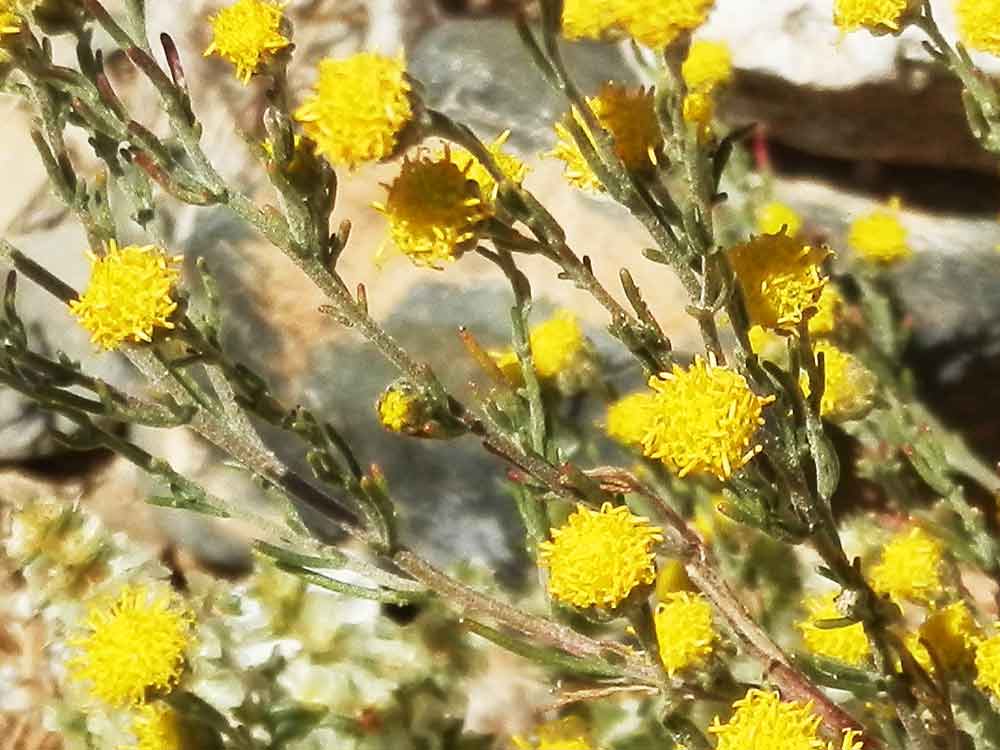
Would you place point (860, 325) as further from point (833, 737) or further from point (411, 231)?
point (411, 231)

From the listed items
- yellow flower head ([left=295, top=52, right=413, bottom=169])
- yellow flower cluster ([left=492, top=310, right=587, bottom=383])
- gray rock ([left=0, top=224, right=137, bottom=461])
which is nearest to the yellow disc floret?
yellow flower cluster ([left=492, top=310, right=587, bottom=383])

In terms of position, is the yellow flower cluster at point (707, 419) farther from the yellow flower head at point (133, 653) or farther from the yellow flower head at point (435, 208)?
the yellow flower head at point (133, 653)

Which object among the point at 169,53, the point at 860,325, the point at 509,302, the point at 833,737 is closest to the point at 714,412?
the point at 833,737

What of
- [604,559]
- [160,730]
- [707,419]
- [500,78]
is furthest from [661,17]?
[500,78]

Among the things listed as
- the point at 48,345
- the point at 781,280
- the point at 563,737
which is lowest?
the point at 48,345

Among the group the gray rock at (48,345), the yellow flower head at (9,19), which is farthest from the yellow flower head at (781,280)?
the gray rock at (48,345)

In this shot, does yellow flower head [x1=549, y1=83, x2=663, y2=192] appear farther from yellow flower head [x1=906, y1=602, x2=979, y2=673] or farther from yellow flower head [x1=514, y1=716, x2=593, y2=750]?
yellow flower head [x1=514, y1=716, x2=593, y2=750]

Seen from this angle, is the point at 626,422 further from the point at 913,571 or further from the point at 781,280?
the point at 781,280
